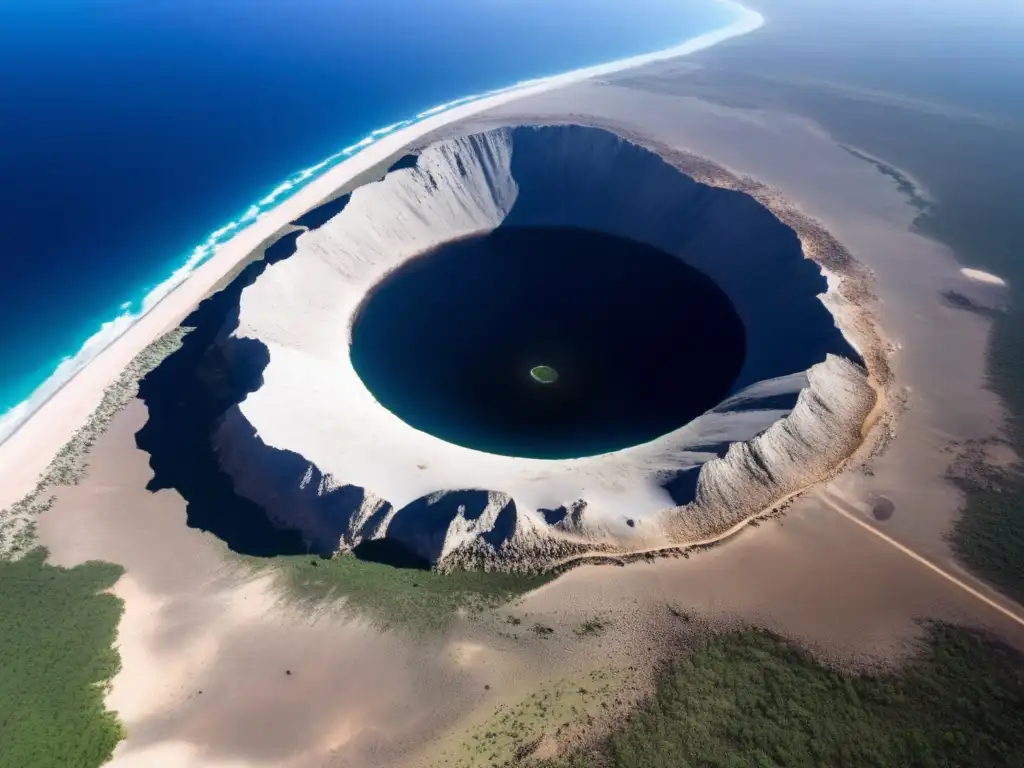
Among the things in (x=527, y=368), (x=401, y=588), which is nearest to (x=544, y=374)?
(x=527, y=368)

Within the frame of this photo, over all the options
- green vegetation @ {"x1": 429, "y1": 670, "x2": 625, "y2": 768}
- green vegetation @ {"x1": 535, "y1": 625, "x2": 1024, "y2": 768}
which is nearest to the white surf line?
green vegetation @ {"x1": 535, "y1": 625, "x2": 1024, "y2": 768}

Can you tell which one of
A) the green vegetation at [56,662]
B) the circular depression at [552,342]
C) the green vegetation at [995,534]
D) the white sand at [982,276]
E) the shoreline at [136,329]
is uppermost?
the shoreline at [136,329]

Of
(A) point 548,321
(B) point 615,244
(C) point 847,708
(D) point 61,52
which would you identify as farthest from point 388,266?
(D) point 61,52

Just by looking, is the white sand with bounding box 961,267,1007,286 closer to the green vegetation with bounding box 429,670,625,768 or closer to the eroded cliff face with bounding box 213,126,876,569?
the eroded cliff face with bounding box 213,126,876,569

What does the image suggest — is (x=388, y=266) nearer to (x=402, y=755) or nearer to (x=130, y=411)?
(x=130, y=411)

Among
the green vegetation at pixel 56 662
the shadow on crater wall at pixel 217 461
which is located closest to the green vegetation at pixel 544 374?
Result: the shadow on crater wall at pixel 217 461

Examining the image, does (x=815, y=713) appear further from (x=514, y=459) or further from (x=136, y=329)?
(x=136, y=329)

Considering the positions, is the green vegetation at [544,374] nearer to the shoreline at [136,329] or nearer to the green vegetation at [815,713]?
the green vegetation at [815,713]
